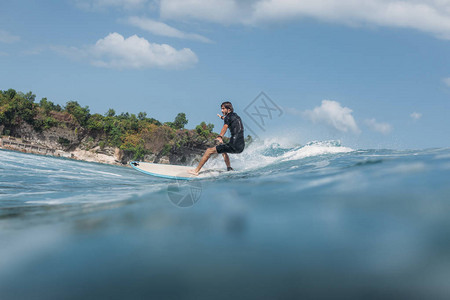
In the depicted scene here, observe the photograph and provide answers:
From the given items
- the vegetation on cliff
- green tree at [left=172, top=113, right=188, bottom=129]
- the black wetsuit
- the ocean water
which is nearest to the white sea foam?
the black wetsuit

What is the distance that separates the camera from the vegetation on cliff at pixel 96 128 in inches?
1929

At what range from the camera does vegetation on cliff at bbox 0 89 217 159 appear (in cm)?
4899

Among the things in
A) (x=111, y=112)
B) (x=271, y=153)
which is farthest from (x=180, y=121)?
(x=271, y=153)

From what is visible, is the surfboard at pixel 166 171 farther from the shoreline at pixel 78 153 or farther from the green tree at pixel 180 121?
the green tree at pixel 180 121

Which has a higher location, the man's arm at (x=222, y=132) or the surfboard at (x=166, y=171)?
the man's arm at (x=222, y=132)

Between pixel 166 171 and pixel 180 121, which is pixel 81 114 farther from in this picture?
pixel 166 171

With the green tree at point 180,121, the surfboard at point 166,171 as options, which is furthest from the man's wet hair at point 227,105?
the green tree at point 180,121

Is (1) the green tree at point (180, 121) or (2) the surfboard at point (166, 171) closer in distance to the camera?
(2) the surfboard at point (166, 171)

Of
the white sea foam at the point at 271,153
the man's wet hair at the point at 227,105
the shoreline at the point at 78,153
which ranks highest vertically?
the man's wet hair at the point at 227,105

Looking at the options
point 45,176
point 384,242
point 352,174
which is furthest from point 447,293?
point 45,176

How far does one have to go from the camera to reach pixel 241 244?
2.56m

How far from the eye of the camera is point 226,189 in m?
5.00

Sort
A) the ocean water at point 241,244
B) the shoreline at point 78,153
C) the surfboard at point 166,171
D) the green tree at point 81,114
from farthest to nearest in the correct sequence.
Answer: the green tree at point 81,114, the shoreline at point 78,153, the surfboard at point 166,171, the ocean water at point 241,244

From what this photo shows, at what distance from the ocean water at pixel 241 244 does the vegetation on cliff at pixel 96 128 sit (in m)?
49.9
